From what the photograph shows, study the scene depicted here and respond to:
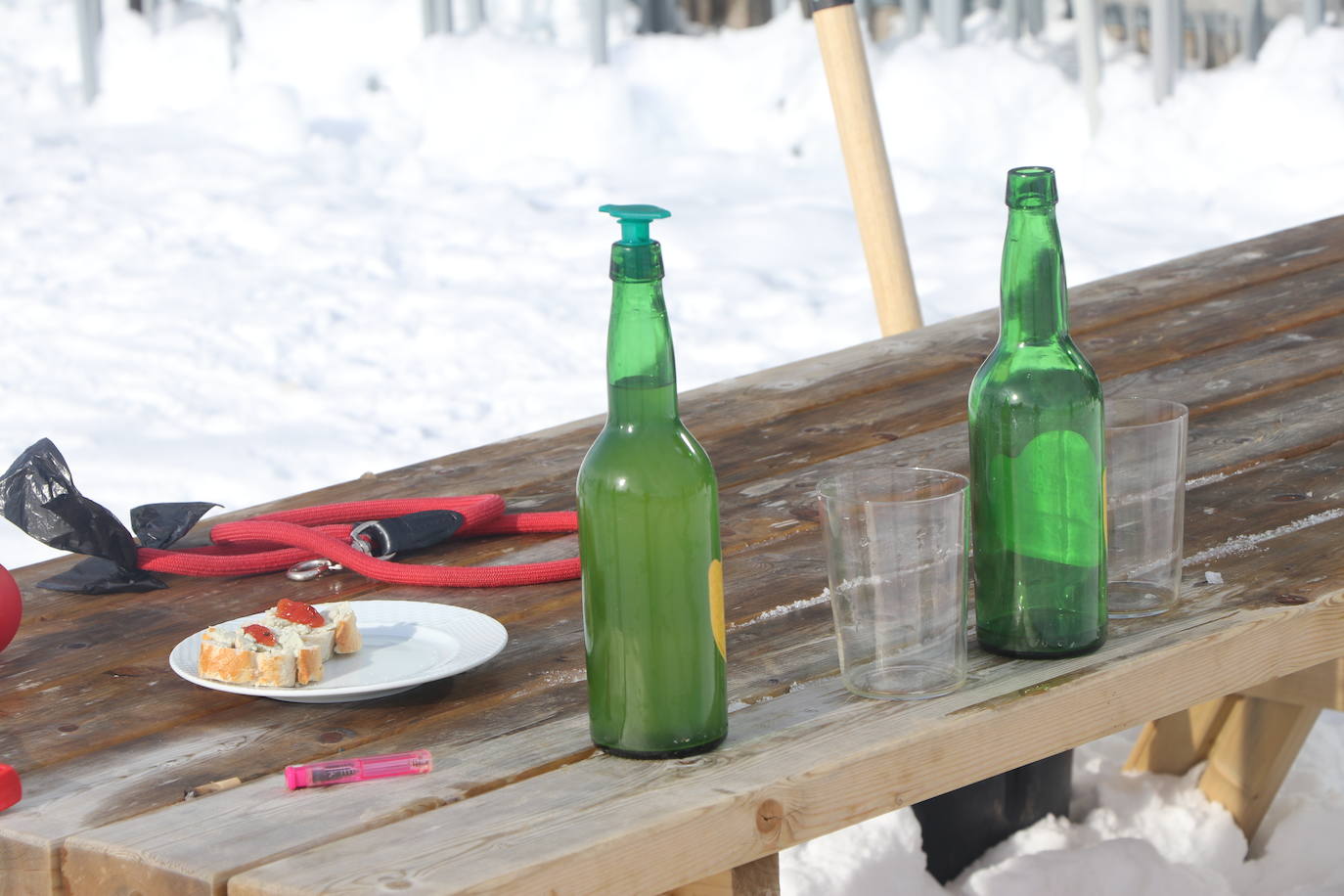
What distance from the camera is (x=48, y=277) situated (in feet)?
14.1

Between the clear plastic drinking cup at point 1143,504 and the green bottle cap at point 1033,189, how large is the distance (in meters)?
0.19

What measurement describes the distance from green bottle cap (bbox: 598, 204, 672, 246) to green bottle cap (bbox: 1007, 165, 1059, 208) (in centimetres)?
19

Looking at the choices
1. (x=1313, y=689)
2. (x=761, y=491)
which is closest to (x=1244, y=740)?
(x=1313, y=689)

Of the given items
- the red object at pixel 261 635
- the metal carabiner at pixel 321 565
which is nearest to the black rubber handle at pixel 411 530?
the metal carabiner at pixel 321 565

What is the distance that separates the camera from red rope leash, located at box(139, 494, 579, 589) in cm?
114

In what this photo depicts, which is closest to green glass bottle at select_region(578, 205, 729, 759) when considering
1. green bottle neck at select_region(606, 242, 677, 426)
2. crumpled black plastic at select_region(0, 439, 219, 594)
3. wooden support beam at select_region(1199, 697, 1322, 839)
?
green bottle neck at select_region(606, 242, 677, 426)

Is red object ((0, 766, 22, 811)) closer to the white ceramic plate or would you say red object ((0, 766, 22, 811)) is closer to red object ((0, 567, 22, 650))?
the white ceramic plate

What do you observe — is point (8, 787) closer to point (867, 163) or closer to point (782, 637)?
point (782, 637)

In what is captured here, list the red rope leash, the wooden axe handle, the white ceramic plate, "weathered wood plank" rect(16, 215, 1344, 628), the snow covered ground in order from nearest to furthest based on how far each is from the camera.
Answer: the white ceramic plate < the red rope leash < "weathered wood plank" rect(16, 215, 1344, 628) < the wooden axe handle < the snow covered ground

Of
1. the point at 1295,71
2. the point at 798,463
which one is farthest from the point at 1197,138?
the point at 798,463

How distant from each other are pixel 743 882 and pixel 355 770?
20cm

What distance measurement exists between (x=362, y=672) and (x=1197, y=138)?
14.2 ft

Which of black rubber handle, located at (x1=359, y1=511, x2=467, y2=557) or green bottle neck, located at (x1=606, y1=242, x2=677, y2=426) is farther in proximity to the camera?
black rubber handle, located at (x1=359, y1=511, x2=467, y2=557)

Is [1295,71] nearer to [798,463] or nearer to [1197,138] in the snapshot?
[1197,138]
